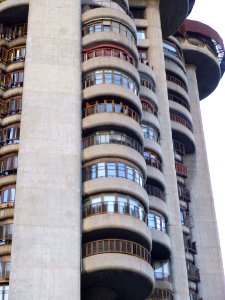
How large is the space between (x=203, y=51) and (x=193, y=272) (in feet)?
106

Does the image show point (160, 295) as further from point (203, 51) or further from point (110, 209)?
point (203, 51)

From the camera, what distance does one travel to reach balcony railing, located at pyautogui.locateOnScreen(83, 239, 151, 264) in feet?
150

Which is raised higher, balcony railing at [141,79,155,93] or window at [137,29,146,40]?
window at [137,29,146,40]

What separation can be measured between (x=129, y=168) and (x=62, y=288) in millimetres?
12582

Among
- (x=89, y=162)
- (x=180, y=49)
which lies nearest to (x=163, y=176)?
(x=89, y=162)

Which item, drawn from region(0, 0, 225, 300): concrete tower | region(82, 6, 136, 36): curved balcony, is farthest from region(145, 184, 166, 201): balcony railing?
region(82, 6, 136, 36): curved balcony

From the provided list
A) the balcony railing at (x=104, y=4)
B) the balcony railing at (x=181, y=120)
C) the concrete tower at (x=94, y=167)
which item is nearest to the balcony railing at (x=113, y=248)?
the concrete tower at (x=94, y=167)

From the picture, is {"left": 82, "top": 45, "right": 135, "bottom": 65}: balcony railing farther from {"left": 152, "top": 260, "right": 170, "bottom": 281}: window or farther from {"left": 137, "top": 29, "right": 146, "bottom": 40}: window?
{"left": 152, "top": 260, "right": 170, "bottom": 281}: window

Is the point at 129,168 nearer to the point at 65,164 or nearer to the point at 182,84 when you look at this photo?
the point at 65,164

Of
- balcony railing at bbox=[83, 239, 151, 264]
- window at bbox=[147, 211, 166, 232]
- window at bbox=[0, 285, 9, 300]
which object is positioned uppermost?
window at bbox=[147, 211, 166, 232]

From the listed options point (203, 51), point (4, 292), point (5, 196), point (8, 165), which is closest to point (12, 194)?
point (5, 196)

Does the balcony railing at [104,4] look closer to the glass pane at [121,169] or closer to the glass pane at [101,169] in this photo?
the glass pane at [121,169]

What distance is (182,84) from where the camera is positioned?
7375cm

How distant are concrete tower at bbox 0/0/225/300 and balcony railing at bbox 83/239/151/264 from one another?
114 mm
